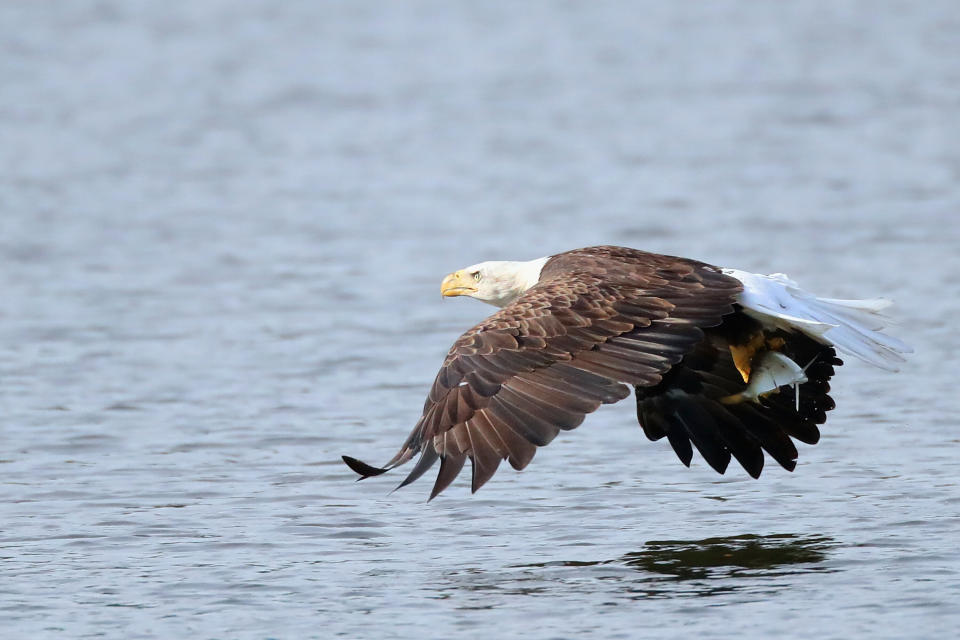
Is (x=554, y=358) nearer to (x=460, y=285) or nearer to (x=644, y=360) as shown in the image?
(x=644, y=360)

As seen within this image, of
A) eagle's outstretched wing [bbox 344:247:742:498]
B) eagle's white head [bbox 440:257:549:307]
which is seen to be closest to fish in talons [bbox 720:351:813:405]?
eagle's outstretched wing [bbox 344:247:742:498]

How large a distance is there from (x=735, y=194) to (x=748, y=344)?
7.21 meters

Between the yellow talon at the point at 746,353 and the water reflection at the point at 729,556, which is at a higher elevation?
the yellow talon at the point at 746,353

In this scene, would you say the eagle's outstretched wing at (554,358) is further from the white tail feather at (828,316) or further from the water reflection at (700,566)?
the water reflection at (700,566)

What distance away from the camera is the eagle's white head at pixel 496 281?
8.05m

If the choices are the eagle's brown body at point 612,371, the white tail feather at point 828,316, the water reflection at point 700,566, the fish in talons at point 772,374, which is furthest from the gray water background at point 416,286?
the white tail feather at point 828,316

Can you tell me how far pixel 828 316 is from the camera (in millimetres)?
7367

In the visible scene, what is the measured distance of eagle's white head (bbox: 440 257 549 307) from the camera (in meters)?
A: 8.05

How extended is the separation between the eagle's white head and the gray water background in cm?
83

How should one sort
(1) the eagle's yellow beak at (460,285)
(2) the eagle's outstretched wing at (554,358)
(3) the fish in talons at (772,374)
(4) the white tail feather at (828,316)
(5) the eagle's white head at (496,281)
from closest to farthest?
(2) the eagle's outstretched wing at (554,358)
(4) the white tail feather at (828,316)
(3) the fish in talons at (772,374)
(5) the eagle's white head at (496,281)
(1) the eagle's yellow beak at (460,285)

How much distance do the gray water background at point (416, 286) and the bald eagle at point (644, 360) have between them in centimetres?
38

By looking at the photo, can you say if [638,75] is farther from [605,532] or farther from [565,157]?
[605,532]

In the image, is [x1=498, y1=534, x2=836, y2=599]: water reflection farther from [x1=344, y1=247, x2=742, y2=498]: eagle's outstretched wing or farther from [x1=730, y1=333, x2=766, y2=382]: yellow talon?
[x1=730, y1=333, x2=766, y2=382]: yellow talon

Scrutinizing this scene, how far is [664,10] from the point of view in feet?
80.8
